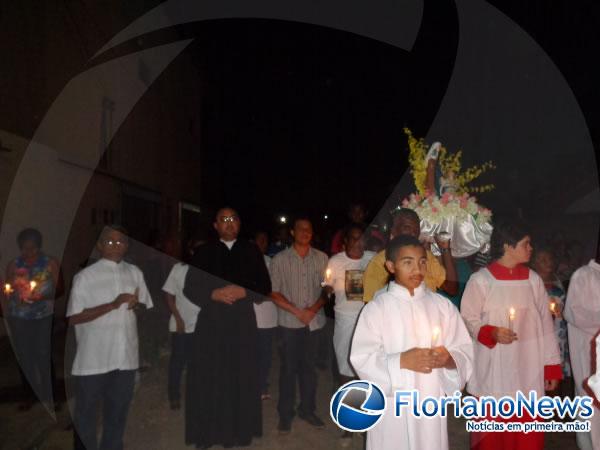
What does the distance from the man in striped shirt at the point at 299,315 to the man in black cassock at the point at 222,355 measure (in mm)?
515

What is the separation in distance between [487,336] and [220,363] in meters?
2.53

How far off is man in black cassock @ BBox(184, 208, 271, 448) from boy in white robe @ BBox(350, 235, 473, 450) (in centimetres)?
192

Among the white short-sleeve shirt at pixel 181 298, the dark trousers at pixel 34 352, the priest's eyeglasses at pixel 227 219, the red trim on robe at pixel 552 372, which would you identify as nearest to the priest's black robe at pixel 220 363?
the priest's eyeglasses at pixel 227 219

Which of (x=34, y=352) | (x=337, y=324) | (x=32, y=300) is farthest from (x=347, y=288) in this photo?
(x=34, y=352)

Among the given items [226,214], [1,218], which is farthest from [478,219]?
[1,218]

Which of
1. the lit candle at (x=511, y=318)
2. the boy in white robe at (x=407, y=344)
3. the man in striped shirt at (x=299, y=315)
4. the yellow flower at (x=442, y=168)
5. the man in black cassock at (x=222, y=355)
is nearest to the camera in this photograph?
the boy in white robe at (x=407, y=344)

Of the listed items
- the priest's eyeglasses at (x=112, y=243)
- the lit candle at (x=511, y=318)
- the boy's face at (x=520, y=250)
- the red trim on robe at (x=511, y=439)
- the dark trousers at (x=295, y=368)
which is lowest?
the red trim on robe at (x=511, y=439)

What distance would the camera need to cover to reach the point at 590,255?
9.85 m

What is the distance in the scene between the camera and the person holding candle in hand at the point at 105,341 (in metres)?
4.36

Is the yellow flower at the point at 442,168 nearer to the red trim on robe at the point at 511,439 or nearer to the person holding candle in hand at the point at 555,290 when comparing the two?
the person holding candle in hand at the point at 555,290

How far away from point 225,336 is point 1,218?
20.5ft

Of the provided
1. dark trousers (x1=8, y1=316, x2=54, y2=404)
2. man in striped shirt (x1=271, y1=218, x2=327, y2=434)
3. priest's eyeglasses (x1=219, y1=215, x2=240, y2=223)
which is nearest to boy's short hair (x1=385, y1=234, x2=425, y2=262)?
priest's eyeglasses (x1=219, y1=215, x2=240, y2=223)

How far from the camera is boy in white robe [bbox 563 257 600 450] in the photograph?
4.65 meters

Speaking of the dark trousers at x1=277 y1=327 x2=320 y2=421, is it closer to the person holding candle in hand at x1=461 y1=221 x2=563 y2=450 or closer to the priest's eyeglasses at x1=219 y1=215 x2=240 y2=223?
the priest's eyeglasses at x1=219 y1=215 x2=240 y2=223
